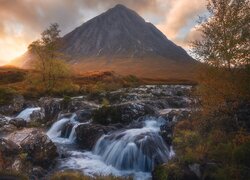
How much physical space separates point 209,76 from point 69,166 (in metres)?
11.3

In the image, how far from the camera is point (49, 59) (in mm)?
54156

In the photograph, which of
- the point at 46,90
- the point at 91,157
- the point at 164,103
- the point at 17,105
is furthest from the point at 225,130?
the point at 46,90

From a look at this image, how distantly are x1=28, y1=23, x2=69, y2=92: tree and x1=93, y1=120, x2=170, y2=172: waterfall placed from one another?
97.5 ft

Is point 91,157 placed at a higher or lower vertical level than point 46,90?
lower

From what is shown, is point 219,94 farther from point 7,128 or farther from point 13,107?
point 13,107

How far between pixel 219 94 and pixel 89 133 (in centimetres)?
1108

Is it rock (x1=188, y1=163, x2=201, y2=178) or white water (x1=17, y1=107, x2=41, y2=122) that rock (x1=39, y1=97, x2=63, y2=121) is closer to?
white water (x1=17, y1=107, x2=41, y2=122)

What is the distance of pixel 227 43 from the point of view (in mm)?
23078

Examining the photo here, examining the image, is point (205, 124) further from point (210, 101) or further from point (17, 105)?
point (17, 105)

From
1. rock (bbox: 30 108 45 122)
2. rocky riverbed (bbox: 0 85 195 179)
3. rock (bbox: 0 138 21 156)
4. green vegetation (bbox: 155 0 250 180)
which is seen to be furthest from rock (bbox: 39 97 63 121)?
green vegetation (bbox: 155 0 250 180)

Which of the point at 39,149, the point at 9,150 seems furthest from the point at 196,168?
the point at 9,150

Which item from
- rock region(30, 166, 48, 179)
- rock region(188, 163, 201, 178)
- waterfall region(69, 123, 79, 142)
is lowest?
rock region(30, 166, 48, 179)

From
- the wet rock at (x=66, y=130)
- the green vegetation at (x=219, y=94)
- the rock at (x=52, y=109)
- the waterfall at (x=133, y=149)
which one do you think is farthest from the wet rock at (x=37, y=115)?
the green vegetation at (x=219, y=94)

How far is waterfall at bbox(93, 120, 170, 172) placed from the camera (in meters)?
22.5
